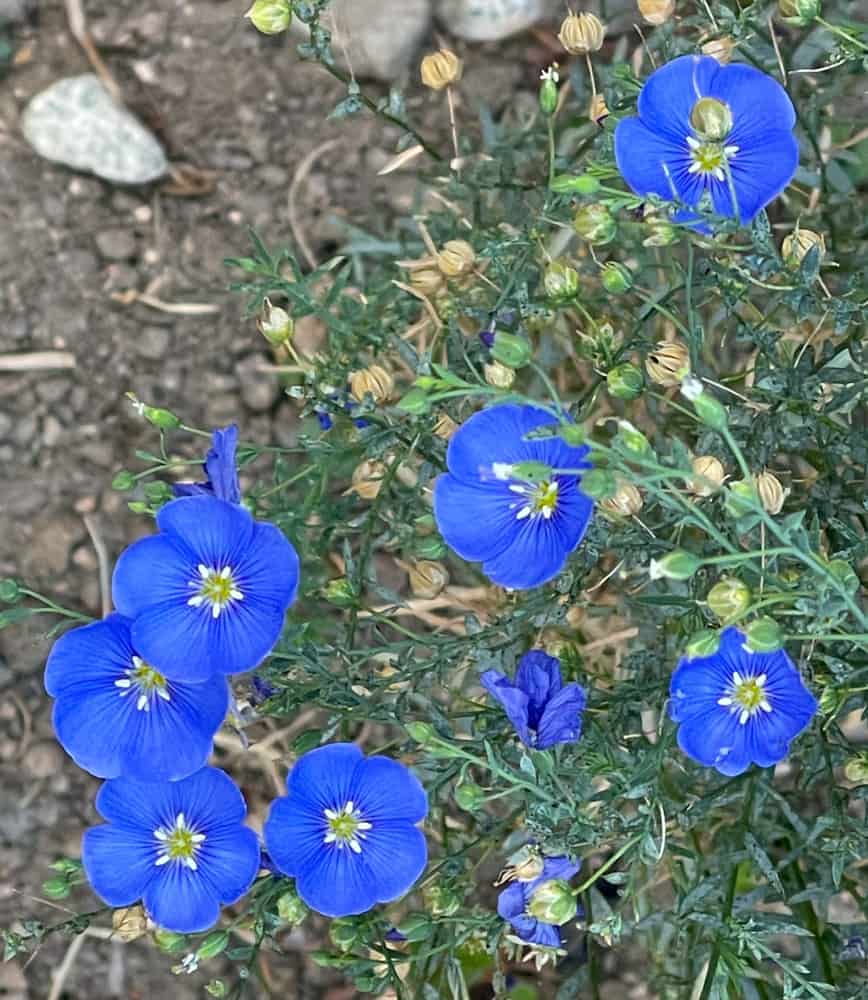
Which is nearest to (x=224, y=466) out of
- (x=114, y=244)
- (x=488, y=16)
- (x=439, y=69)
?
(x=439, y=69)

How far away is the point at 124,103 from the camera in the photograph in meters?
3.37

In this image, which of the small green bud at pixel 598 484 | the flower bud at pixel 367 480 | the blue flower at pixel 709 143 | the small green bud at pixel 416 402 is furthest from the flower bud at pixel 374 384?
the small green bud at pixel 598 484

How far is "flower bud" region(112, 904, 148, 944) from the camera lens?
7.14 ft

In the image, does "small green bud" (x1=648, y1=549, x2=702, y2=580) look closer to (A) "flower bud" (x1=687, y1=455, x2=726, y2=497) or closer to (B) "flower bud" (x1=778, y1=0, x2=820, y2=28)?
(A) "flower bud" (x1=687, y1=455, x2=726, y2=497)

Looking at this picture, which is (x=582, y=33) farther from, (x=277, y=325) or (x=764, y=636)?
(x=764, y=636)

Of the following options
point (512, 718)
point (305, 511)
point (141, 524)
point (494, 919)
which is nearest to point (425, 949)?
point (494, 919)

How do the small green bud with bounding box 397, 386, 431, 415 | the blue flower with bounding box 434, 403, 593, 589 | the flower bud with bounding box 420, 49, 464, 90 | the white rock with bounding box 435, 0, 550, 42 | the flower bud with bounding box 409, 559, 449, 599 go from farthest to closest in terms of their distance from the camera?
1. the white rock with bounding box 435, 0, 550, 42
2. the flower bud with bounding box 420, 49, 464, 90
3. the flower bud with bounding box 409, 559, 449, 599
4. the blue flower with bounding box 434, 403, 593, 589
5. the small green bud with bounding box 397, 386, 431, 415

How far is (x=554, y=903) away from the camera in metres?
1.85

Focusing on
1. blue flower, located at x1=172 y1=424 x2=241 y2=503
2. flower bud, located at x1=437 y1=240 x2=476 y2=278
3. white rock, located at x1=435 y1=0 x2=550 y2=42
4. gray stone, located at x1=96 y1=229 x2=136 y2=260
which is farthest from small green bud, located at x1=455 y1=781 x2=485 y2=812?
white rock, located at x1=435 y1=0 x2=550 y2=42

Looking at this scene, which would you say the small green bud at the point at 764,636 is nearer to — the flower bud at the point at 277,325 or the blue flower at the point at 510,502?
the blue flower at the point at 510,502

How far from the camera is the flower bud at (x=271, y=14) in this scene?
6.89ft

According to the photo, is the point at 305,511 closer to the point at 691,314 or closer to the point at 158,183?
the point at 691,314

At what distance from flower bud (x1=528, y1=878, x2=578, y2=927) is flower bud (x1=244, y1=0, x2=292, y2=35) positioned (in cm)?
138

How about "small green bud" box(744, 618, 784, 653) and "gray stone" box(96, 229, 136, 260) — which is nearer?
"small green bud" box(744, 618, 784, 653)
